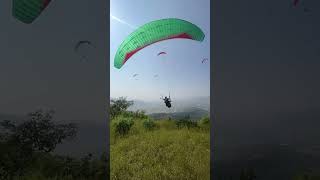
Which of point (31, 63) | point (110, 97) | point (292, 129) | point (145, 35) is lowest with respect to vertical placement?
point (292, 129)

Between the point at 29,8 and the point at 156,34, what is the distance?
4.55 ft

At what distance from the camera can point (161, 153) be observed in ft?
17.2

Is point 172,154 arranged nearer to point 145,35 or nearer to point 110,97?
point 110,97

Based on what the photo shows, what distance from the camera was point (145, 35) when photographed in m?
4.88

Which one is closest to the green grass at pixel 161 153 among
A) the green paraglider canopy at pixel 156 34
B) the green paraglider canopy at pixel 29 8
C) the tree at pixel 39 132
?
the tree at pixel 39 132

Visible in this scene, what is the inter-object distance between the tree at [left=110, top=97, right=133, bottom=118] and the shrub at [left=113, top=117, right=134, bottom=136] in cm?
15

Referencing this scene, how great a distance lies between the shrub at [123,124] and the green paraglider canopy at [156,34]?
32.2 inches

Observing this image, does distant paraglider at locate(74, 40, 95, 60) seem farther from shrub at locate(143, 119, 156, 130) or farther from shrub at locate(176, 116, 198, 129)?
shrub at locate(176, 116, 198, 129)

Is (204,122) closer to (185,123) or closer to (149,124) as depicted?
(185,123)

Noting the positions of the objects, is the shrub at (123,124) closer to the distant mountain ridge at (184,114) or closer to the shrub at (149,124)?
the shrub at (149,124)

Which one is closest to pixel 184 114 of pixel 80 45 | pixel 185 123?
pixel 185 123

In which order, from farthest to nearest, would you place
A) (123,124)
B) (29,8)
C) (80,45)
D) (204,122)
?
(123,124) < (204,122) < (80,45) < (29,8)

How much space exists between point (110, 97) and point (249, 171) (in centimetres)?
178

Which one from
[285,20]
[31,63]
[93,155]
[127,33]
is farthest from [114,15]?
[285,20]
